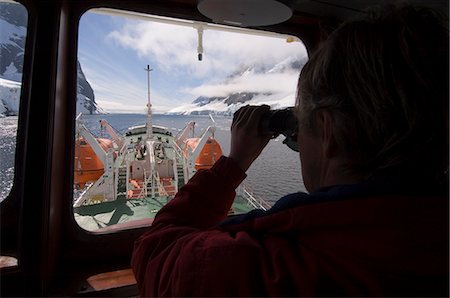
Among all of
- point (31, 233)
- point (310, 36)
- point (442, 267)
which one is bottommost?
point (31, 233)

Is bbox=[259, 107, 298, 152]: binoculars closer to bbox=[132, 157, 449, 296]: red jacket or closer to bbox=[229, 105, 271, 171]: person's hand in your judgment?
bbox=[229, 105, 271, 171]: person's hand

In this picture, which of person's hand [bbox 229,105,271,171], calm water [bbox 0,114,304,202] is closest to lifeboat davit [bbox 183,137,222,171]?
calm water [bbox 0,114,304,202]

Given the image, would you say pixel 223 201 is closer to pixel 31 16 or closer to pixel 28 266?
pixel 28 266

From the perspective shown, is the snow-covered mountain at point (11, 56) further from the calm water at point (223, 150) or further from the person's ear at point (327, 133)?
the person's ear at point (327, 133)

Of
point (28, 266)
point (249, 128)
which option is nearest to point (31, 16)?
point (28, 266)

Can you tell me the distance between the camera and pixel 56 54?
99 centimetres

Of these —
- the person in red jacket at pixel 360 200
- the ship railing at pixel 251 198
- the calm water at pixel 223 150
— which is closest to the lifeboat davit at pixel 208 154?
the calm water at pixel 223 150

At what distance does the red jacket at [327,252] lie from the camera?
33cm

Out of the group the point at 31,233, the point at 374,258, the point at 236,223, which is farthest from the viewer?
the point at 31,233

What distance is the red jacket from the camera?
0.33m

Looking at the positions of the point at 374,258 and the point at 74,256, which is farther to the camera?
the point at 74,256

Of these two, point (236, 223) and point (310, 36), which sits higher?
point (310, 36)

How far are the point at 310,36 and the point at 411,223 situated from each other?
1.31m

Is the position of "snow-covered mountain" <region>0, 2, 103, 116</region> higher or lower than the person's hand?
higher
